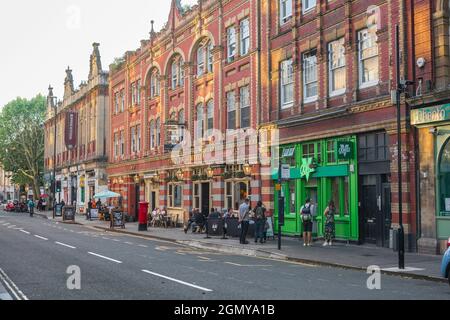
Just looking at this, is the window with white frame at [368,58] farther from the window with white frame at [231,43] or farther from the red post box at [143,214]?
the red post box at [143,214]

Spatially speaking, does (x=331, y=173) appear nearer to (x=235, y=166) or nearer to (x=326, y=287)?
(x=235, y=166)

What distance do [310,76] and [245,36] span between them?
6.73 meters

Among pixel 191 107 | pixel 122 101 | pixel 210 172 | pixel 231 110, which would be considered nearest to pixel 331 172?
pixel 231 110

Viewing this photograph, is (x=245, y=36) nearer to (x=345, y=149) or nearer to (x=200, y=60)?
(x=200, y=60)

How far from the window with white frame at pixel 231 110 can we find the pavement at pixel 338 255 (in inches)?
299

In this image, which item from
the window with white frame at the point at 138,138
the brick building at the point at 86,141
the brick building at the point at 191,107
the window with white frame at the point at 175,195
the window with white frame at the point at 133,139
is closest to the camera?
the brick building at the point at 191,107

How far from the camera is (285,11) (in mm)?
28328

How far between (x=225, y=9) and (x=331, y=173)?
13649mm

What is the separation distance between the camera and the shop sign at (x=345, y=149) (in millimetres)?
22906

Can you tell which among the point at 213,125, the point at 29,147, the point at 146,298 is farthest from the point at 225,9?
the point at 29,147

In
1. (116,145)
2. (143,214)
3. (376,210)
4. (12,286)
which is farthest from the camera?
(116,145)

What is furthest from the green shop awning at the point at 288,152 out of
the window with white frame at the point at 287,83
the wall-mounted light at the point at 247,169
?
the wall-mounted light at the point at 247,169

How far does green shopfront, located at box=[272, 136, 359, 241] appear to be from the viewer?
75.4ft

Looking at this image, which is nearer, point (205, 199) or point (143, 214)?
point (143, 214)
